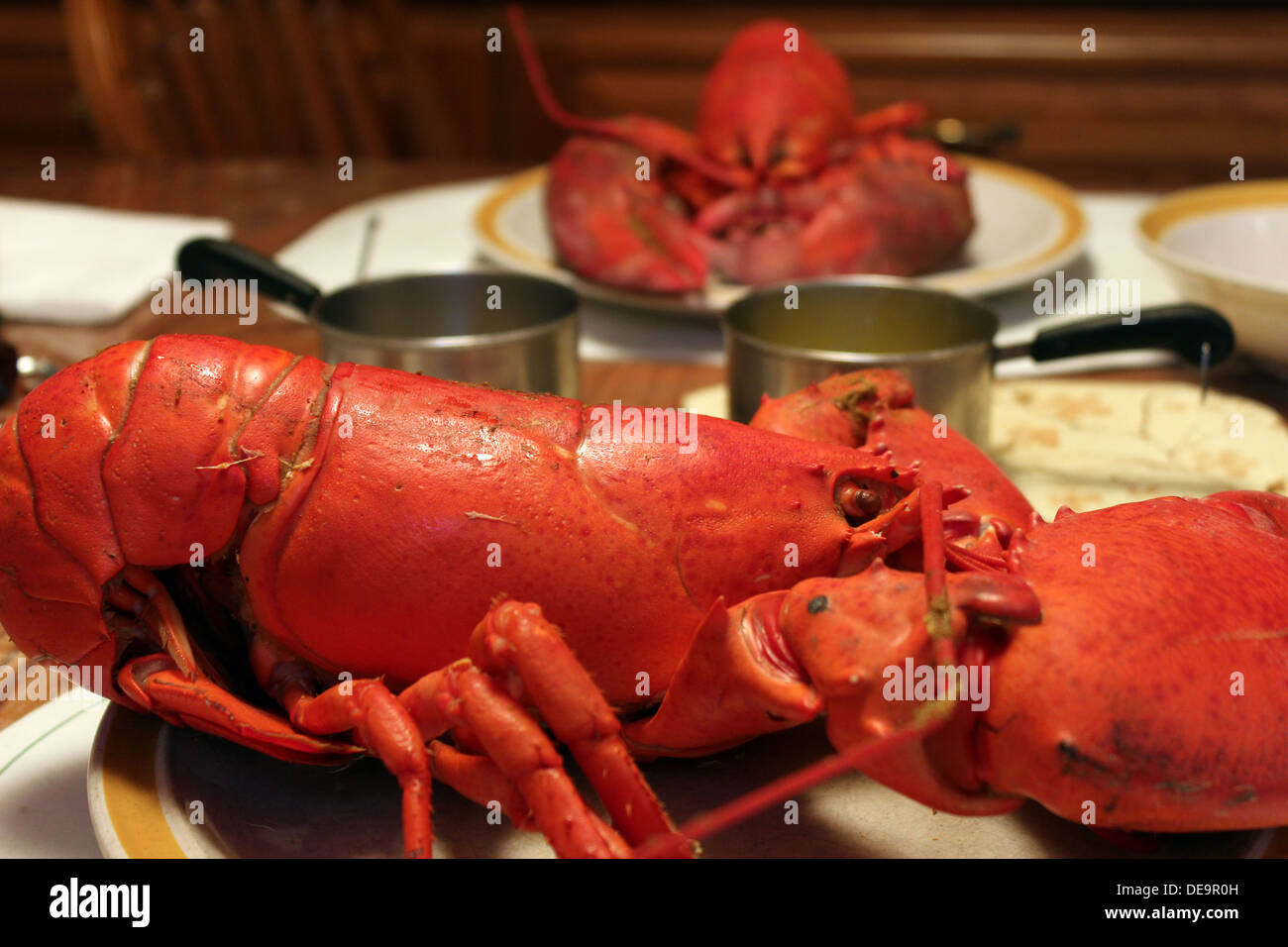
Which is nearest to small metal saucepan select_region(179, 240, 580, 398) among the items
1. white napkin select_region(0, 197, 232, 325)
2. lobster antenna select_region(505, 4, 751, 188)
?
white napkin select_region(0, 197, 232, 325)

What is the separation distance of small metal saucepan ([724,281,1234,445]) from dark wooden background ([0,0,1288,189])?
1656mm

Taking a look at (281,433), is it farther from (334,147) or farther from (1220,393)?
(334,147)

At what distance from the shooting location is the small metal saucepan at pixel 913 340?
105 cm

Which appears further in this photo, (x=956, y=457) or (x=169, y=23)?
(x=169, y=23)

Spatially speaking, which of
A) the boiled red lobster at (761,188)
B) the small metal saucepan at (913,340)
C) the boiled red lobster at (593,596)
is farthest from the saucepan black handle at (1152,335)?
the boiled red lobster at (761,188)

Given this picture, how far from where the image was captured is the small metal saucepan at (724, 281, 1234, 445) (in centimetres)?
105

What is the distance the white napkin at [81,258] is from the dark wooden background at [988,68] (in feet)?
3.06

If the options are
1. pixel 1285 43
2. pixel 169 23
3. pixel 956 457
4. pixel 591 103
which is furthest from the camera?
pixel 591 103

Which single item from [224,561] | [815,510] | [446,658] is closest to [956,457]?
[815,510]

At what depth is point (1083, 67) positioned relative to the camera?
112 inches

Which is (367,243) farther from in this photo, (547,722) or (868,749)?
(868,749)

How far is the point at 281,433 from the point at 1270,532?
0.55 m

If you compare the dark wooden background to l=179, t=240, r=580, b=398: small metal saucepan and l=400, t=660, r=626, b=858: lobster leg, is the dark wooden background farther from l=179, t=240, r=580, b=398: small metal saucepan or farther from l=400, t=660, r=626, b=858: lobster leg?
l=400, t=660, r=626, b=858: lobster leg

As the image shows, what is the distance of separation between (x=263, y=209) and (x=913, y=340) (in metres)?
1.28
